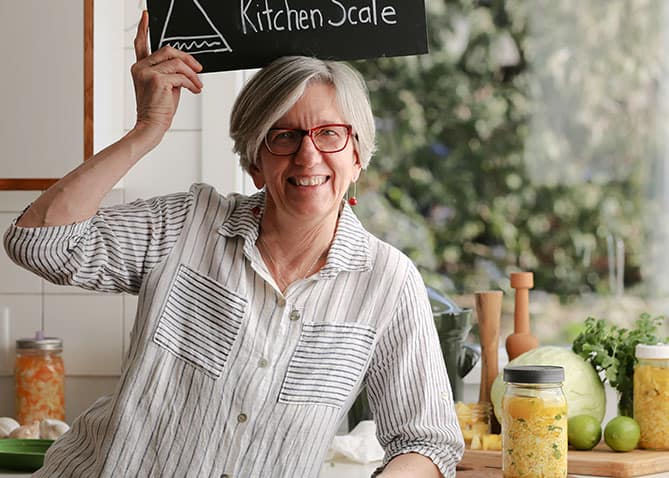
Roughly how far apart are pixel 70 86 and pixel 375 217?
0.91 metres

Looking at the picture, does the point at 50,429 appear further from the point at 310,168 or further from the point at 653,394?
the point at 653,394

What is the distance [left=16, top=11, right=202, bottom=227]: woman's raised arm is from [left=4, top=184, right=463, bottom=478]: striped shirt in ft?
0.09

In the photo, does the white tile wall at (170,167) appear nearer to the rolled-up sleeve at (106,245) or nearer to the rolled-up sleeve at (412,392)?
the rolled-up sleeve at (106,245)

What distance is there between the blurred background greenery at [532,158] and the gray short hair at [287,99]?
1.12 m

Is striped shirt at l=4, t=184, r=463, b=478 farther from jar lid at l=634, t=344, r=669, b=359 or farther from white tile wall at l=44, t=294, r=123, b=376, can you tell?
white tile wall at l=44, t=294, r=123, b=376

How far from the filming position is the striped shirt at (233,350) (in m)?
1.54

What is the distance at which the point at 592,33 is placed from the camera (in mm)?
2672

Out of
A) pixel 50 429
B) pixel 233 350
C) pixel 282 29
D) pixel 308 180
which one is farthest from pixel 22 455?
pixel 282 29

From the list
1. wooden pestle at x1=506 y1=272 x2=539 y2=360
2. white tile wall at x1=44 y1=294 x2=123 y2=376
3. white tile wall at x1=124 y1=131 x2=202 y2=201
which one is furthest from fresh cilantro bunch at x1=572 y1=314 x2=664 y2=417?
white tile wall at x1=44 y1=294 x2=123 y2=376

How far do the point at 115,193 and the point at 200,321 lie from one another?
33.5 inches

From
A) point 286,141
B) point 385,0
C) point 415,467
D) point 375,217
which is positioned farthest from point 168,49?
point 375,217

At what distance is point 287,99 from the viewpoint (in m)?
1.56

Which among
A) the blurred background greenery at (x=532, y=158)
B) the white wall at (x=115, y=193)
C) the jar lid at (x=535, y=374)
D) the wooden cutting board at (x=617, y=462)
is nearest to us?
the jar lid at (x=535, y=374)

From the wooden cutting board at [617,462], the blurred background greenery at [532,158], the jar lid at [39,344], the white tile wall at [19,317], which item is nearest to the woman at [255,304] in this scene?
the wooden cutting board at [617,462]
